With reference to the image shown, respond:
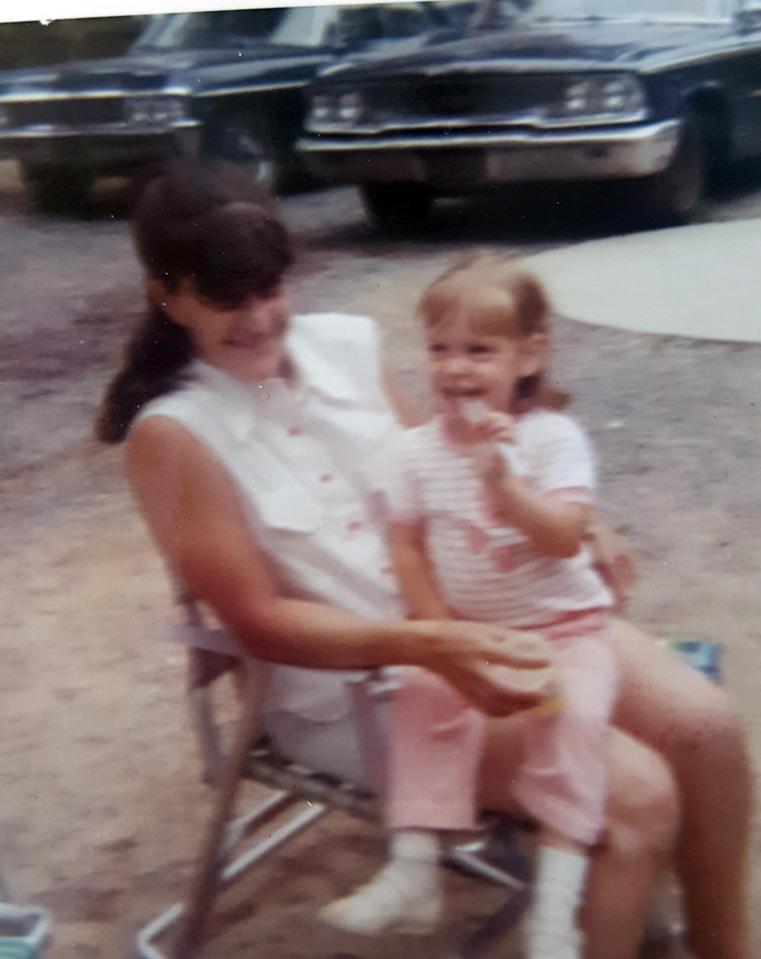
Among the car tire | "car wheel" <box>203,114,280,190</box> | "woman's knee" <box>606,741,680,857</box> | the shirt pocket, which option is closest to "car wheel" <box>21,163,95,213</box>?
"car wheel" <box>203,114,280,190</box>

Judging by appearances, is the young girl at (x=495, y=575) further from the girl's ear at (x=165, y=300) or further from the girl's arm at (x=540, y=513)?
the girl's ear at (x=165, y=300)

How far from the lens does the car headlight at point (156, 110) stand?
1.41 metres

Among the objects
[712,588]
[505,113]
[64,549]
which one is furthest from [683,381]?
[64,549]

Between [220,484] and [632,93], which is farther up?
[632,93]

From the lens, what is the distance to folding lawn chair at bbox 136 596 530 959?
136 centimetres

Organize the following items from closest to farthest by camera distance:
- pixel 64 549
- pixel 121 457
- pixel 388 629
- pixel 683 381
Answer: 1. pixel 388 629
2. pixel 121 457
3. pixel 683 381
4. pixel 64 549

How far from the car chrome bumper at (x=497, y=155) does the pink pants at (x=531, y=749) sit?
0.49 meters

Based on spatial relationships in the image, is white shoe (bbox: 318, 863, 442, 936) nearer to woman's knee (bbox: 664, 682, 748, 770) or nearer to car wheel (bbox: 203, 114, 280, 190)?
woman's knee (bbox: 664, 682, 748, 770)

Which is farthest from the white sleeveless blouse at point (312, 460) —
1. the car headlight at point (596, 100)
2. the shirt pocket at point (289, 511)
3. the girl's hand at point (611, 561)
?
the car headlight at point (596, 100)

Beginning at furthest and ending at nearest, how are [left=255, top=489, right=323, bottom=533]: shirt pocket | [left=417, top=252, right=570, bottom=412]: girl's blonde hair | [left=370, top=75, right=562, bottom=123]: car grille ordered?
[left=370, top=75, right=562, bottom=123]: car grille
[left=255, top=489, right=323, bottom=533]: shirt pocket
[left=417, top=252, right=570, bottom=412]: girl's blonde hair

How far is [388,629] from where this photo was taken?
126cm

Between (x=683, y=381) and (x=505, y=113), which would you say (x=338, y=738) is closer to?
(x=683, y=381)

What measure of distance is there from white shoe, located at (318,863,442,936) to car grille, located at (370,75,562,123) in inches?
31.7

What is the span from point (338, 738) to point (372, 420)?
344mm
